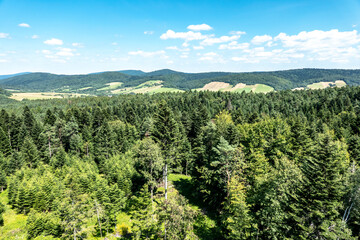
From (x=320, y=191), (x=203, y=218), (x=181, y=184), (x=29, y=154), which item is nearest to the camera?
(x=320, y=191)

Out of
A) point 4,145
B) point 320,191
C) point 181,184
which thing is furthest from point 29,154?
point 320,191

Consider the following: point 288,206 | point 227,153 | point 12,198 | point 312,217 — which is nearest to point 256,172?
point 227,153

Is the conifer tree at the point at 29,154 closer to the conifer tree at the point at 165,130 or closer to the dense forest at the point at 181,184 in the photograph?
the dense forest at the point at 181,184

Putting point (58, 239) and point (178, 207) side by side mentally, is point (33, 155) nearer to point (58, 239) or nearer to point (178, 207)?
point (58, 239)

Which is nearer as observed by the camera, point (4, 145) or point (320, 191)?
point (320, 191)

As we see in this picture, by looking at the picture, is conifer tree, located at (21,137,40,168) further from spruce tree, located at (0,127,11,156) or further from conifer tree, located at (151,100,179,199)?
conifer tree, located at (151,100,179,199)

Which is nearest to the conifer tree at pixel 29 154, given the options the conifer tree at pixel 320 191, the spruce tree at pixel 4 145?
the spruce tree at pixel 4 145

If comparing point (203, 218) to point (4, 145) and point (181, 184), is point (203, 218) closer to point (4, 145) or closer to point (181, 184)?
point (181, 184)

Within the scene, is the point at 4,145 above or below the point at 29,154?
above

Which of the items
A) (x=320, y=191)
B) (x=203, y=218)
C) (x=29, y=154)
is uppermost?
(x=320, y=191)
